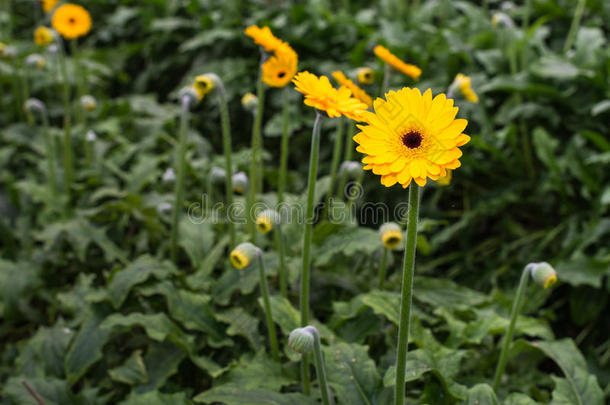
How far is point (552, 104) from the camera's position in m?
2.76

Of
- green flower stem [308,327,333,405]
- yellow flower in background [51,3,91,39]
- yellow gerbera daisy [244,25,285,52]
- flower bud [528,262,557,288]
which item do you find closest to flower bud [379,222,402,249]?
flower bud [528,262,557,288]

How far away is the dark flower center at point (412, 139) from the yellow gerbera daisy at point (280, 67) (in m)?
0.73

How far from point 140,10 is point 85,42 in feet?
2.74

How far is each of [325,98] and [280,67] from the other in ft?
1.76

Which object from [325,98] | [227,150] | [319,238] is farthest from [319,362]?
[227,150]

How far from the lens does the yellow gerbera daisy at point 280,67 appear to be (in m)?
1.61

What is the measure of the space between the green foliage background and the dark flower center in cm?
59

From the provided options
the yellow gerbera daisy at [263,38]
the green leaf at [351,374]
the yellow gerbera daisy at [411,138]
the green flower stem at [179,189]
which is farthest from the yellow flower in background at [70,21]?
the yellow gerbera daisy at [411,138]

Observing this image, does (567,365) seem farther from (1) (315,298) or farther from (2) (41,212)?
(2) (41,212)

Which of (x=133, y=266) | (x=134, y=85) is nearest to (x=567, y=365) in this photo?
(x=133, y=266)

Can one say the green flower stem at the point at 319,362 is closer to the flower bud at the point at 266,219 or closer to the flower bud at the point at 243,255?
the flower bud at the point at 243,255

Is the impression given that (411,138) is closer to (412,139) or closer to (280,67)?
(412,139)

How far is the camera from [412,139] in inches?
37.5

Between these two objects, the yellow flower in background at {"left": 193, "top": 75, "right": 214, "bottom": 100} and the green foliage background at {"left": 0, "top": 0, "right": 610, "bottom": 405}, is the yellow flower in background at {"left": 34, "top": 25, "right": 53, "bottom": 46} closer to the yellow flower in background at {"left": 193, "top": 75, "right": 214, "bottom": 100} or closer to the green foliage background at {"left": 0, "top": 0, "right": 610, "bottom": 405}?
the green foliage background at {"left": 0, "top": 0, "right": 610, "bottom": 405}
